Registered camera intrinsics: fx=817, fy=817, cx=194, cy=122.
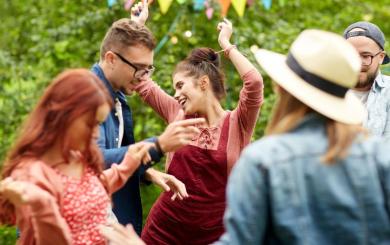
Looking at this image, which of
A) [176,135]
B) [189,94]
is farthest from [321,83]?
[189,94]

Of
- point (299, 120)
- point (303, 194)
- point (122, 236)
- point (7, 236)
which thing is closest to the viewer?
point (303, 194)

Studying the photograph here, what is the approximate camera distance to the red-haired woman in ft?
9.17

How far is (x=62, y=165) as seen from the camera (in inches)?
116

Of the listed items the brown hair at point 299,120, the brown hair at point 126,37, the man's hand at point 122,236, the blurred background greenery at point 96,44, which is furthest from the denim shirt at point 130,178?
the blurred background greenery at point 96,44

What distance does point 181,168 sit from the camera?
4195 millimetres

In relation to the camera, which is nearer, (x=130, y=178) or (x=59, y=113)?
(x=59, y=113)

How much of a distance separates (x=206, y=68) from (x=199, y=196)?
0.68 m

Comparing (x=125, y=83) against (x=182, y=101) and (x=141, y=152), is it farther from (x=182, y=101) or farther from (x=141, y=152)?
(x=141, y=152)

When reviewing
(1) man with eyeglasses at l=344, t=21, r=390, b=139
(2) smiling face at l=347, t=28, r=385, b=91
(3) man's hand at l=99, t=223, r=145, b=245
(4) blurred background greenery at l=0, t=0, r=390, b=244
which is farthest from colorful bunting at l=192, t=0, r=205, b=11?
(3) man's hand at l=99, t=223, r=145, b=245

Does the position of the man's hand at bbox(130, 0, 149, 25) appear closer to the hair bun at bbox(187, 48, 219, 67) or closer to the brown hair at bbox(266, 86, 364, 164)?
the hair bun at bbox(187, 48, 219, 67)

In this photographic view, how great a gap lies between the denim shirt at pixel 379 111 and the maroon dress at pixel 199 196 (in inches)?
37.8

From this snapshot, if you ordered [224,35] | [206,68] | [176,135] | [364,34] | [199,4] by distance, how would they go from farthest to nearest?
1. [199,4]
2. [364,34]
3. [206,68]
4. [224,35]
5. [176,135]

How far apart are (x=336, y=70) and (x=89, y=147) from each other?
3.32 feet

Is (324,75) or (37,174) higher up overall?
(324,75)
